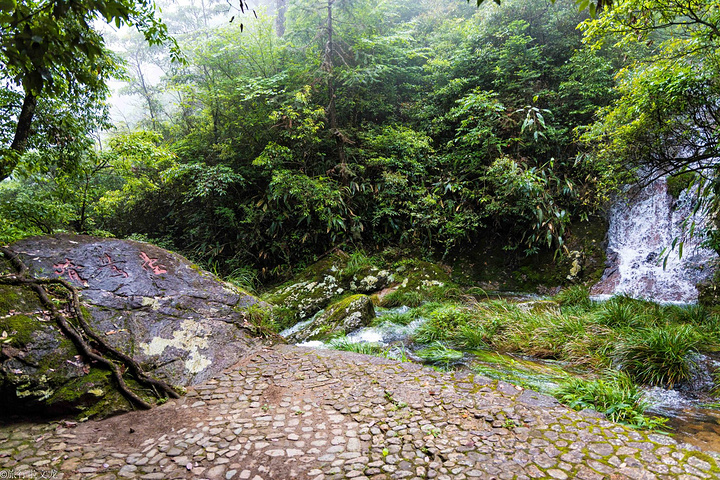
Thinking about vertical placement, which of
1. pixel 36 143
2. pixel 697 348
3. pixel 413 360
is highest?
pixel 36 143

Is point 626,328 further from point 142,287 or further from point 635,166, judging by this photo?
point 142,287

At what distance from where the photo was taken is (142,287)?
13.0 feet

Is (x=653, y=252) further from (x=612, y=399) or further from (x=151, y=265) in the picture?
(x=151, y=265)

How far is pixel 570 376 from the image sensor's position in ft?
11.6

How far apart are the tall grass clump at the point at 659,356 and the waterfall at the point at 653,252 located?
7.97 feet

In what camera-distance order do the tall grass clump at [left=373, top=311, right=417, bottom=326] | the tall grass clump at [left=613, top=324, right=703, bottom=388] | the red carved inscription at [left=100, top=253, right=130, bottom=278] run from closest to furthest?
the tall grass clump at [left=613, top=324, right=703, bottom=388], the red carved inscription at [left=100, top=253, right=130, bottom=278], the tall grass clump at [left=373, top=311, right=417, bottom=326]

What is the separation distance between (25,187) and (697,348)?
1481cm

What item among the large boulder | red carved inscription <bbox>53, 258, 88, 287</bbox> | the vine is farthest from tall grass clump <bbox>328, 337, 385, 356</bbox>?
red carved inscription <bbox>53, 258, 88, 287</bbox>

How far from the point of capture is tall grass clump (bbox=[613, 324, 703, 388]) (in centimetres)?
348

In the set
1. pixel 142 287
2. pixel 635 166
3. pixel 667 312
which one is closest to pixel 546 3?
pixel 635 166

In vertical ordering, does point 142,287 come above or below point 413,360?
above

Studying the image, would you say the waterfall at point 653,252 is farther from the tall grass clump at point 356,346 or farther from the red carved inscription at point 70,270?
the red carved inscription at point 70,270

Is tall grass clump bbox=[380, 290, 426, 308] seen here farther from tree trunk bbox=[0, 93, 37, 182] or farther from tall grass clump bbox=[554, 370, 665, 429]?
tree trunk bbox=[0, 93, 37, 182]

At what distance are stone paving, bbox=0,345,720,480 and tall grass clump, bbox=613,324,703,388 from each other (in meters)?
1.48
